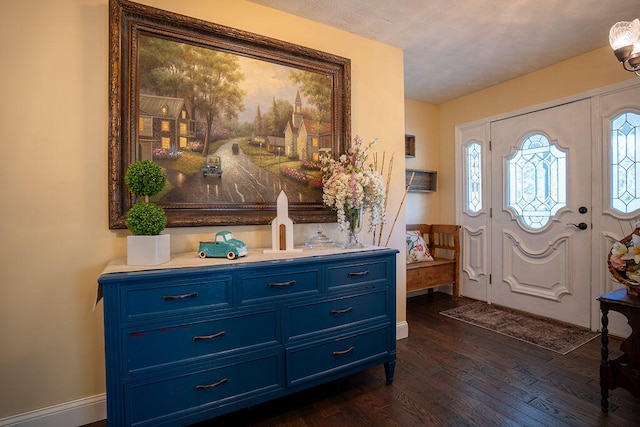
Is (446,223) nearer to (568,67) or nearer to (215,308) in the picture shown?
(568,67)

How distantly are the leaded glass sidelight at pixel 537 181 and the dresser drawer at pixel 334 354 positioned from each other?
233 cm

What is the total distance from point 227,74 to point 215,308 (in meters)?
1.49

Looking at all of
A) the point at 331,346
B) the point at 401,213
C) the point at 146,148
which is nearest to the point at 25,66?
the point at 146,148

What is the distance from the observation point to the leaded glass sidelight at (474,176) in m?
3.81

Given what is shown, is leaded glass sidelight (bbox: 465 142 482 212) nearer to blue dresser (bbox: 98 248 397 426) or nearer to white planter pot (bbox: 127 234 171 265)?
blue dresser (bbox: 98 248 397 426)

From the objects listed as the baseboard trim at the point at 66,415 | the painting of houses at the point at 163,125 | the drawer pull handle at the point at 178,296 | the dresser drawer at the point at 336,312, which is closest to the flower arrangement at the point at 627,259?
the dresser drawer at the point at 336,312

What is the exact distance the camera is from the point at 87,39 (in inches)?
67.4

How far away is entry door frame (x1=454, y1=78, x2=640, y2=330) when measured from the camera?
110 inches

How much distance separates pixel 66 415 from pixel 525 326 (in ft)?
11.9

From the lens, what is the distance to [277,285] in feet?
5.51

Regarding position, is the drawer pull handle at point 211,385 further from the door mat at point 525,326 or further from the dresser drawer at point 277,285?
the door mat at point 525,326

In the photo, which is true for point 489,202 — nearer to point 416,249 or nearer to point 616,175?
point 416,249

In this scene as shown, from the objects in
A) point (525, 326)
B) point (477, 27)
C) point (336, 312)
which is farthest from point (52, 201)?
point (525, 326)

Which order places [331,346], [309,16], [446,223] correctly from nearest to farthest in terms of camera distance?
1. [331,346]
2. [309,16]
3. [446,223]
